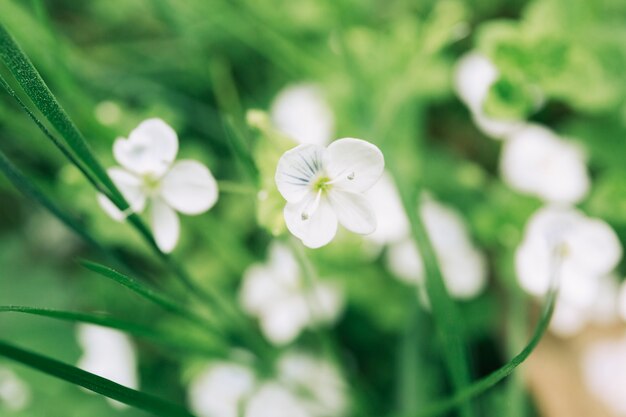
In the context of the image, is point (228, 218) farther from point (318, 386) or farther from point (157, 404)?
point (157, 404)

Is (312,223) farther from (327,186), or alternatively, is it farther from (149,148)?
(149,148)

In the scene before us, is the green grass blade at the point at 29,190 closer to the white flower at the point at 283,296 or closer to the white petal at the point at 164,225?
the white petal at the point at 164,225

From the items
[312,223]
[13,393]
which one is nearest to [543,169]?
[312,223]

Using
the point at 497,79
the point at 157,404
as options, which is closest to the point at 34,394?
the point at 157,404

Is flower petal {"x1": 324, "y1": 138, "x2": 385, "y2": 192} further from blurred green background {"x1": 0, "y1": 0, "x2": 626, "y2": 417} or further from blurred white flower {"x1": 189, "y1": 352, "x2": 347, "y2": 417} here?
blurred white flower {"x1": 189, "y1": 352, "x2": 347, "y2": 417}

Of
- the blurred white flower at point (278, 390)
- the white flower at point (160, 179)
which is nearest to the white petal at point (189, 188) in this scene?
the white flower at point (160, 179)

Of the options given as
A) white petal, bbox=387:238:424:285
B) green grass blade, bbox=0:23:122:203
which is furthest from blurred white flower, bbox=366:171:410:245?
green grass blade, bbox=0:23:122:203
